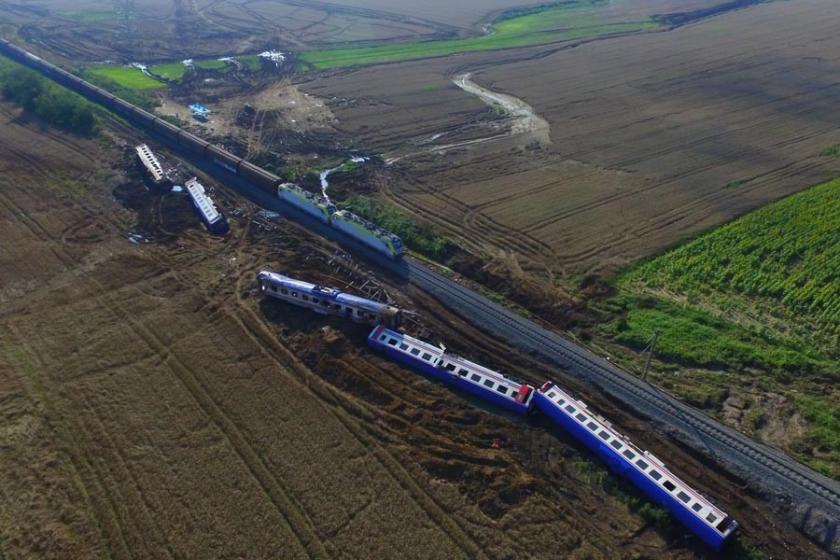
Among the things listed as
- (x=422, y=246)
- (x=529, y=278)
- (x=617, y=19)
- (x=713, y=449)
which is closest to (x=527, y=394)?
(x=713, y=449)

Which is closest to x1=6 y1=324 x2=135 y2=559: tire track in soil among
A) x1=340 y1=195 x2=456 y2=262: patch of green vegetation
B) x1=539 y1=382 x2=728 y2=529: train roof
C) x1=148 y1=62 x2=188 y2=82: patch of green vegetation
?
x1=539 y1=382 x2=728 y2=529: train roof

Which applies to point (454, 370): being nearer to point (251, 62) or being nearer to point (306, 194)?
point (306, 194)

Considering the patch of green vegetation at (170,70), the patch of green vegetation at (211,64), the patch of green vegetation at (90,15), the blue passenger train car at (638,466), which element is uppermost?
the patch of green vegetation at (90,15)

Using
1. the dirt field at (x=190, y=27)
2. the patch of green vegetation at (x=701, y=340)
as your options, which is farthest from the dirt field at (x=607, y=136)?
the dirt field at (x=190, y=27)

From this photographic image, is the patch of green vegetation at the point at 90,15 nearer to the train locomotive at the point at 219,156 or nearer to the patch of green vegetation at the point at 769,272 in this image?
the train locomotive at the point at 219,156

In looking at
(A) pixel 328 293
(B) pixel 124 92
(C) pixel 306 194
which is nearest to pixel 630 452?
(A) pixel 328 293

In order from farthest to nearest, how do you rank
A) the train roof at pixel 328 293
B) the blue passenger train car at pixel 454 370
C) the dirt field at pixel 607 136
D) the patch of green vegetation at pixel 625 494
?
the dirt field at pixel 607 136, the train roof at pixel 328 293, the blue passenger train car at pixel 454 370, the patch of green vegetation at pixel 625 494
